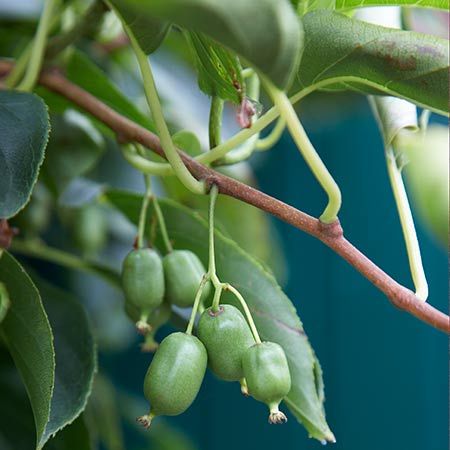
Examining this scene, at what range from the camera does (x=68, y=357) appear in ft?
1.72

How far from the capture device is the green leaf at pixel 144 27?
421mm

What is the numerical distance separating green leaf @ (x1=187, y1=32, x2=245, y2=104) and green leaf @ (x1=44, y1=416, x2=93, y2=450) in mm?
249

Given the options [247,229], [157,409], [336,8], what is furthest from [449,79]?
[247,229]

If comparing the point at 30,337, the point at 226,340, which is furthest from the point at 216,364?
the point at 30,337

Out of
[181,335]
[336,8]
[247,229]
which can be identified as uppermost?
[336,8]

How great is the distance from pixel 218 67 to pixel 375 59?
8 centimetres

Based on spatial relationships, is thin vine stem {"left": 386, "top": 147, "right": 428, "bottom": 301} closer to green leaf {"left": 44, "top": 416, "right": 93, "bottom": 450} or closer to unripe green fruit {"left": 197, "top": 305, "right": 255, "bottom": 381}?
unripe green fruit {"left": 197, "top": 305, "right": 255, "bottom": 381}

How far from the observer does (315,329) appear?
1.64 m

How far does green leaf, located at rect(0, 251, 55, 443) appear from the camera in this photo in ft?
1.40

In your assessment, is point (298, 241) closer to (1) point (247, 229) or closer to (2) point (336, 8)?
(1) point (247, 229)

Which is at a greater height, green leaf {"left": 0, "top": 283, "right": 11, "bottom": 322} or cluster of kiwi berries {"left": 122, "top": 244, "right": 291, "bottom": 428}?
cluster of kiwi berries {"left": 122, "top": 244, "right": 291, "bottom": 428}

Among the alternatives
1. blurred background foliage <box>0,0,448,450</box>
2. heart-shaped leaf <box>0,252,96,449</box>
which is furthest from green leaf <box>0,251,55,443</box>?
blurred background foliage <box>0,0,448,450</box>

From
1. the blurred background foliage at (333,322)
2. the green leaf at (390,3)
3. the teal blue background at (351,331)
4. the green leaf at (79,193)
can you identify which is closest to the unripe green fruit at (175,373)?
the green leaf at (390,3)

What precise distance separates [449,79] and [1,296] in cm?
27
